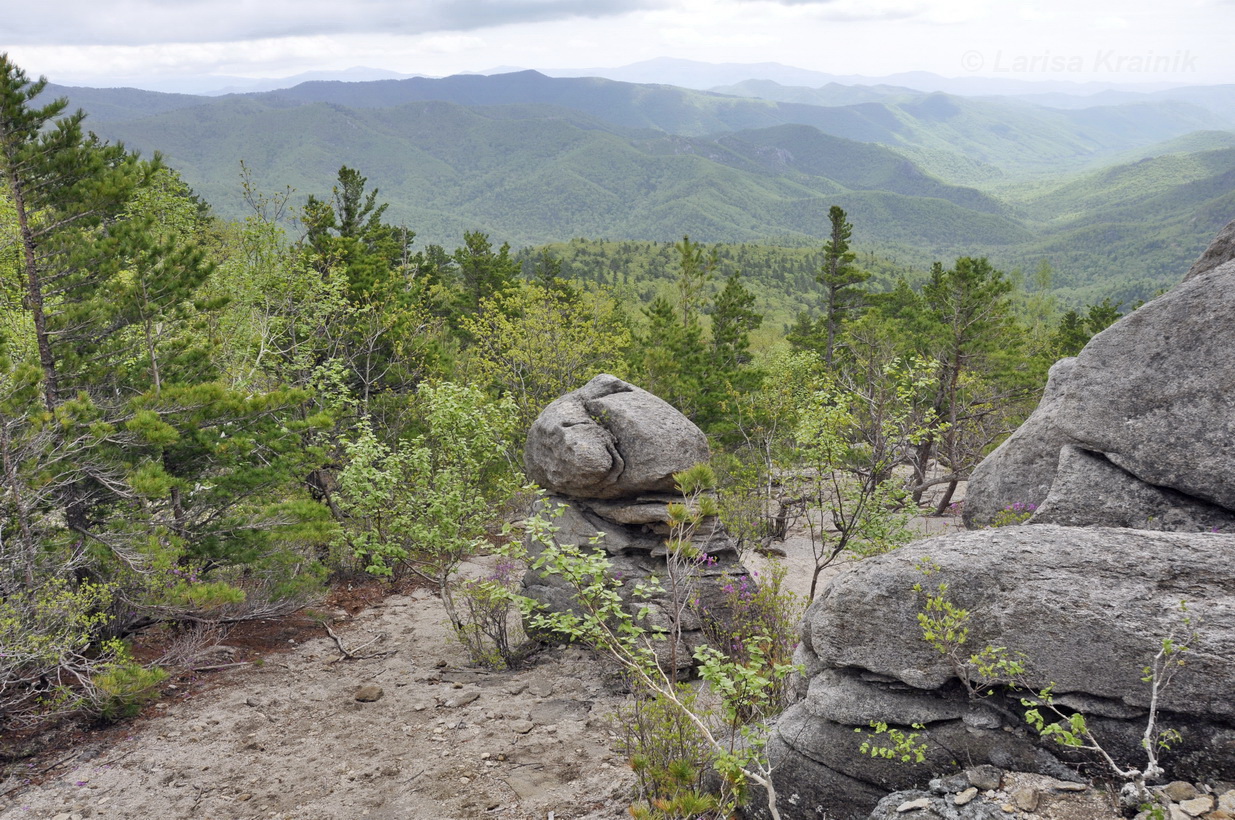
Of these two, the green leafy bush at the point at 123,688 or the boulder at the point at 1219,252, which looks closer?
the boulder at the point at 1219,252

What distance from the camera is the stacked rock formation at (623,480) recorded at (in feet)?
43.1

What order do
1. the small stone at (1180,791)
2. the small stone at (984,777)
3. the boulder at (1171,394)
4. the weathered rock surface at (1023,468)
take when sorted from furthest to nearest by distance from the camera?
the weathered rock surface at (1023,468) → the boulder at (1171,394) → the small stone at (984,777) → the small stone at (1180,791)

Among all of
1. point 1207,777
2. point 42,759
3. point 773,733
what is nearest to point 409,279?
point 42,759

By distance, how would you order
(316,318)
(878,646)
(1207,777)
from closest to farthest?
(1207,777) → (878,646) → (316,318)

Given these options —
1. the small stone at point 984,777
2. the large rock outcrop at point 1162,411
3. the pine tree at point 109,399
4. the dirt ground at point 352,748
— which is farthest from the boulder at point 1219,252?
the pine tree at point 109,399

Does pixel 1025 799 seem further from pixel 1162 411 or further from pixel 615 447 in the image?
pixel 615 447

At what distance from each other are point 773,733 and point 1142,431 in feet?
16.7

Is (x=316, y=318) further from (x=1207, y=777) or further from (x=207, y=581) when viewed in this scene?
(x=1207, y=777)

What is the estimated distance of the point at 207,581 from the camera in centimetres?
1386

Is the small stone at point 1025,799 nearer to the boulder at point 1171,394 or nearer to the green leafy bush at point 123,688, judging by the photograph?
the boulder at point 1171,394

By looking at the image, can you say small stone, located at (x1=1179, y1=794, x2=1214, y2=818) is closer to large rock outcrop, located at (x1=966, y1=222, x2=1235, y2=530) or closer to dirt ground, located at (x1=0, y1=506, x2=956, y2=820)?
large rock outcrop, located at (x1=966, y1=222, x2=1235, y2=530)

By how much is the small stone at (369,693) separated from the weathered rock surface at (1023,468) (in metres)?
10.2

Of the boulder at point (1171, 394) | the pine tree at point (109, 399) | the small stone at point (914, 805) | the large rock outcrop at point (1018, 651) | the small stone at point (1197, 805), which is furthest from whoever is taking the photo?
the pine tree at point (109, 399)

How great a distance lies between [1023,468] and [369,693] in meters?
11.1
